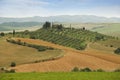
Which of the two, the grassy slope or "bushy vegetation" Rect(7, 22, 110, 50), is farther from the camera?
"bushy vegetation" Rect(7, 22, 110, 50)

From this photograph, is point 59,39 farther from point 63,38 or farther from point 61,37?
point 61,37

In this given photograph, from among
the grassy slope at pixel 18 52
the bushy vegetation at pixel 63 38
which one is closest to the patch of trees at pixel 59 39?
the bushy vegetation at pixel 63 38

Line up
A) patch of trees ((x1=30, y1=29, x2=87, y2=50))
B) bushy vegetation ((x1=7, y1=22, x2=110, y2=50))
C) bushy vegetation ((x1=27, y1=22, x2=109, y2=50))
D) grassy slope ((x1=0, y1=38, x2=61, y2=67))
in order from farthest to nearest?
bushy vegetation ((x1=7, y1=22, x2=110, y2=50)) → bushy vegetation ((x1=27, y1=22, x2=109, y2=50)) → patch of trees ((x1=30, y1=29, x2=87, y2=50)) → grassy slope ((x1=0, y1=38, x2=61, y2=67))

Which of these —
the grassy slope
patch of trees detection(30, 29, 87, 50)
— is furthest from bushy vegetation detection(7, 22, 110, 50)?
the grassy slope

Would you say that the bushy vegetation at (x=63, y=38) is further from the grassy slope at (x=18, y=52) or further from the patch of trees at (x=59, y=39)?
the grassy slope at (x=18, y=52)

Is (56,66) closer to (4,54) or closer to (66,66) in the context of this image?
(66,66)

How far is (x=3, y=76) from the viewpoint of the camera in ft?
96.1

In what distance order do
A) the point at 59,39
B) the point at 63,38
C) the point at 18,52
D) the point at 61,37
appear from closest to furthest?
the point at 18,52
the point at 59,39
the point at 63,38
the point at 61,37

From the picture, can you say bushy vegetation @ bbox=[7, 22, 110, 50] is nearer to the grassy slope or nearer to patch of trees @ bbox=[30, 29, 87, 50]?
patch of trees @ bbox=[30, 29, 87, 50]

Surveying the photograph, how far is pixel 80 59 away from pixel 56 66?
56.8ft

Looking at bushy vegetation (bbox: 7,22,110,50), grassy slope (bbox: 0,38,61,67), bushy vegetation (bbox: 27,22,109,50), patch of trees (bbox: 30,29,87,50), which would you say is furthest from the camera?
bushy vegetation (bbox: 7,22,110,50)

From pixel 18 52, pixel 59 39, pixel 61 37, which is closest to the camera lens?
pixel 18 52

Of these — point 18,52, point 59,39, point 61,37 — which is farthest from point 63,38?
point 18,52

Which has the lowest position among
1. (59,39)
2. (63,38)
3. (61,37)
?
(59,39)
